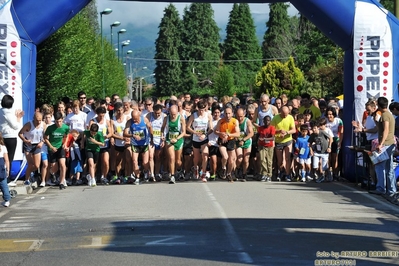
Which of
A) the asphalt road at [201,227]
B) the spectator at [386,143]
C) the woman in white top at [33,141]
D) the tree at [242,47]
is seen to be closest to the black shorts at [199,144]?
the asphalt road at [201,227]

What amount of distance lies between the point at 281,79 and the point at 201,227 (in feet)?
221

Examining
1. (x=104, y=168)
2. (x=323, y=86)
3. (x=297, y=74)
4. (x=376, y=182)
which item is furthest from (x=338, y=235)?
(x=297, y=74)

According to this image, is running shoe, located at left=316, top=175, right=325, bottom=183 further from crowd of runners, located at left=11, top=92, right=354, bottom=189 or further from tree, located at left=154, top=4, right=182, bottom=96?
tree, located at left=154, top=4, right=182, bottom=96

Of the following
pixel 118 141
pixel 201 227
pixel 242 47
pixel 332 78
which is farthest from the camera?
pixel 242 47

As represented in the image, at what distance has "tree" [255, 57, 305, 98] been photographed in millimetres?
77312

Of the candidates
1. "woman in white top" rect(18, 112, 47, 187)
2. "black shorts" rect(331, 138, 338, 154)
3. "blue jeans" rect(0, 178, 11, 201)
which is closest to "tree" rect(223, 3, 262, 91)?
"black shorts" rect(331, 138, 338, 154)

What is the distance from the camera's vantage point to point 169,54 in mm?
131500

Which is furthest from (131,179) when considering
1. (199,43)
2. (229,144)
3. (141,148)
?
(199,43)

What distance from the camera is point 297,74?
7719cm

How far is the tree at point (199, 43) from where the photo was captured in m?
133

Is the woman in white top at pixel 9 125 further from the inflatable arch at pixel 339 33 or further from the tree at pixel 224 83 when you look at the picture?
the tree at pixel 224 83

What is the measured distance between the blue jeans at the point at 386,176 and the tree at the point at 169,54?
113 m

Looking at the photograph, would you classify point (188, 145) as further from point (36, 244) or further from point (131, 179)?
point (36, 244)

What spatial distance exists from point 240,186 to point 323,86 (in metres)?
51.9
